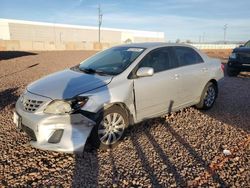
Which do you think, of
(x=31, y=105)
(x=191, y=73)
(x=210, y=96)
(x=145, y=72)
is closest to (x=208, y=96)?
(x=210, y=96)

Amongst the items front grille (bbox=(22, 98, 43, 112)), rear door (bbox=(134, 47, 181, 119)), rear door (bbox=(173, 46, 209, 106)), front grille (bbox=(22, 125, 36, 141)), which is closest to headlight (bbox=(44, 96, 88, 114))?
front grille (bbox=(22, 98, 43, 112))

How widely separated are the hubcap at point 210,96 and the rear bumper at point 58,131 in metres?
3.64

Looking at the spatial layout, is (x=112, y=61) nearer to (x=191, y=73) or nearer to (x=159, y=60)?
(x=159, y=60)

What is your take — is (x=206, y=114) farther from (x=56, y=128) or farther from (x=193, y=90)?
(x=56, y=128)

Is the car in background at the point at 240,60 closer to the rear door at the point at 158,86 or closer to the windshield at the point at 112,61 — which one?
the rear door at the point at 158,86

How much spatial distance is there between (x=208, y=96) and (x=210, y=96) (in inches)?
3.8

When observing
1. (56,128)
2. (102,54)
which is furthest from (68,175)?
(102,54)

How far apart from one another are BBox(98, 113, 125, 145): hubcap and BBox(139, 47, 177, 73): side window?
3.63 ft

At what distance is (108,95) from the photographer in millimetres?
4250

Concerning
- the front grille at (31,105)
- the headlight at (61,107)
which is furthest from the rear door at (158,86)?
the front grille at (31,105)

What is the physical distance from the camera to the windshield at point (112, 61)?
4848mm

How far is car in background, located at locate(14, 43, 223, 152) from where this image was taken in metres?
3.91

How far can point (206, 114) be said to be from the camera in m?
6.35

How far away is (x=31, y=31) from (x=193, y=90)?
244ft
